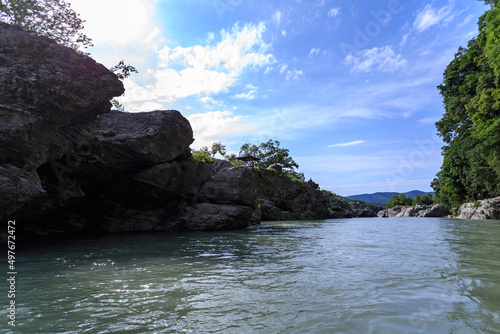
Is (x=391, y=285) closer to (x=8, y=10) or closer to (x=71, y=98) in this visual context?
(x=71, y=98)

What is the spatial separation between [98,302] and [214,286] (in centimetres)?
177

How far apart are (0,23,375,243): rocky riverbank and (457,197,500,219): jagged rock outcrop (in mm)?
28426

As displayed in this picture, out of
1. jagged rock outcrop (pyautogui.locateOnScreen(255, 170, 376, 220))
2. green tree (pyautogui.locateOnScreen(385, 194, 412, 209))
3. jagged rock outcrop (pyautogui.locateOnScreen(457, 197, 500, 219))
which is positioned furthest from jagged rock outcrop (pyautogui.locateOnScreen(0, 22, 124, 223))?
green tree (pyautogui.locateOnScreen(385, 194, 412, 209))

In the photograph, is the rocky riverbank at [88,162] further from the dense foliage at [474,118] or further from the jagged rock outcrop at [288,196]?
the dense foliage at [474,118]

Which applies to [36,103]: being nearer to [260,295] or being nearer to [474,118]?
[260,295]

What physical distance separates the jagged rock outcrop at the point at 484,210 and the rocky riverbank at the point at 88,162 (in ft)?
93.3

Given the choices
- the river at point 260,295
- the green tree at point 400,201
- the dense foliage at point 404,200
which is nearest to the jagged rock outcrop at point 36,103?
the river at point 260,295

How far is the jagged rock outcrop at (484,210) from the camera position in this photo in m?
30.3

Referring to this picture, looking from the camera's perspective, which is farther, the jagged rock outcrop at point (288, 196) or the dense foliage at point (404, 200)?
the dense foliage at point (404, 200)

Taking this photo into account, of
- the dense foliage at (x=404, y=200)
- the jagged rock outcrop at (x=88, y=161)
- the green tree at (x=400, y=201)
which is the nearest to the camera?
the jagged rock outcrop at (x=88, y=161)

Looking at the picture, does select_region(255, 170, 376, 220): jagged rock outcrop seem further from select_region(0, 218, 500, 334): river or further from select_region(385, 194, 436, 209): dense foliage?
select_region(385, 194, 436, 209): dense foliage

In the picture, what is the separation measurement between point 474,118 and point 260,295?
107ft

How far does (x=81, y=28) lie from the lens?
63.0ft

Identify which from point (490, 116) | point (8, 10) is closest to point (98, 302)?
point (8, 10)
